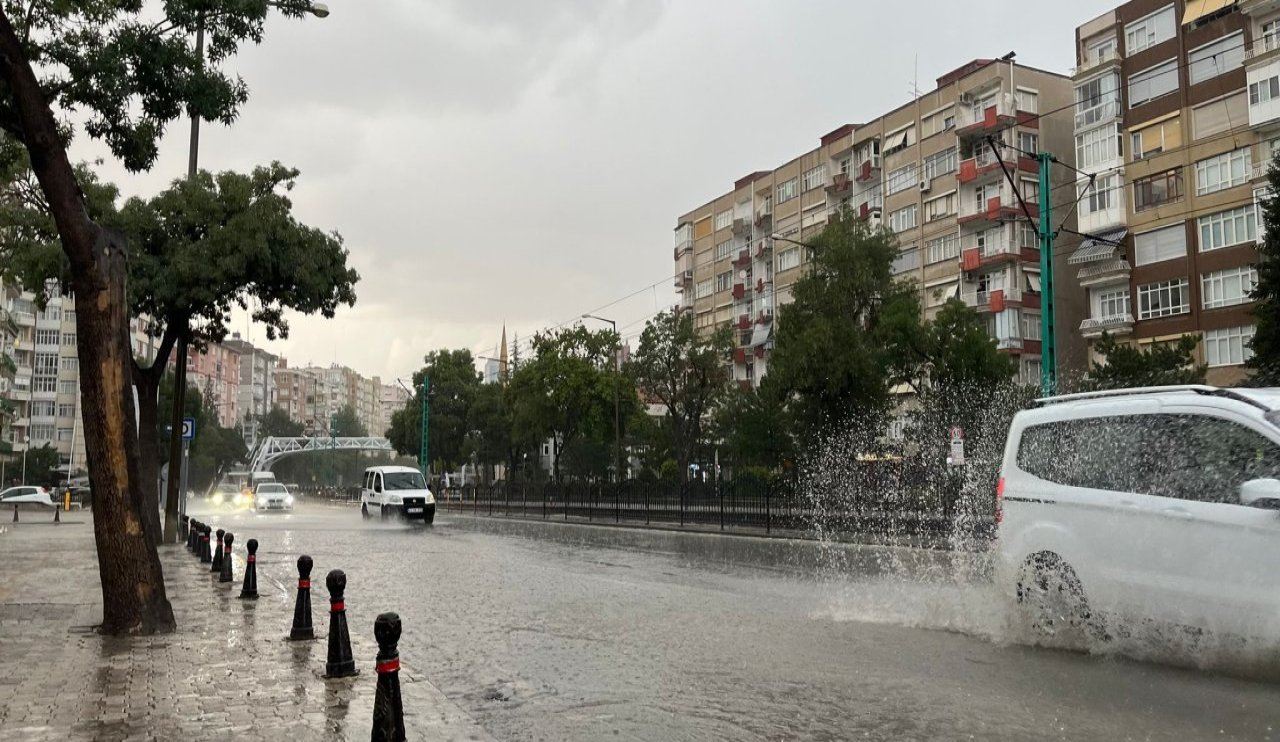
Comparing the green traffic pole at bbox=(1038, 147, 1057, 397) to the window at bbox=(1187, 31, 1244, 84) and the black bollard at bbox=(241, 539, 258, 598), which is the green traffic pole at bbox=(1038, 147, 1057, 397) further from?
the window at bbox=(1187, 31, 1244, 84)

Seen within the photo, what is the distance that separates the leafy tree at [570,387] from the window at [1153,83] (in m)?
27.0

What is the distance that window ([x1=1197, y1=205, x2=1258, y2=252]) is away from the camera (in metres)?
39.2

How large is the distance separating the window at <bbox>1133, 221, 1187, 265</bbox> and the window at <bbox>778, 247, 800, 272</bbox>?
25843 mm

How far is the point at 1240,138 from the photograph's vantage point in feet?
130

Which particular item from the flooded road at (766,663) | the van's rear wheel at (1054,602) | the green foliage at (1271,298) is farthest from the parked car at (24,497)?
the van's rear wheel at (1054,602)

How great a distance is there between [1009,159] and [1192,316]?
13943 millimetres

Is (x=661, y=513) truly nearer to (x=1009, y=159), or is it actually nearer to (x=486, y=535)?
(x=486, y=535)

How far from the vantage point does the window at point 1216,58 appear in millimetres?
39969

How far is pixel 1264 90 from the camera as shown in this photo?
125 feet

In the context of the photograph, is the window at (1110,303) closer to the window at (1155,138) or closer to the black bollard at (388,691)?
the window at (1155,138)

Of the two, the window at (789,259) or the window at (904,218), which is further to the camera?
the window at (789,259)

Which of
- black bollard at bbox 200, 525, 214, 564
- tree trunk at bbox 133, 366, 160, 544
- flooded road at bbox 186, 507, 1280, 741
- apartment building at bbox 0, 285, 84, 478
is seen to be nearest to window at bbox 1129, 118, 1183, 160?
flooded road at bbox 186, 507, 1280, 741

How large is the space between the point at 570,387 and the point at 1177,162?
96.4ft

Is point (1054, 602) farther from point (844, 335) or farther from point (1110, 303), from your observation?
point (1110, 303)
